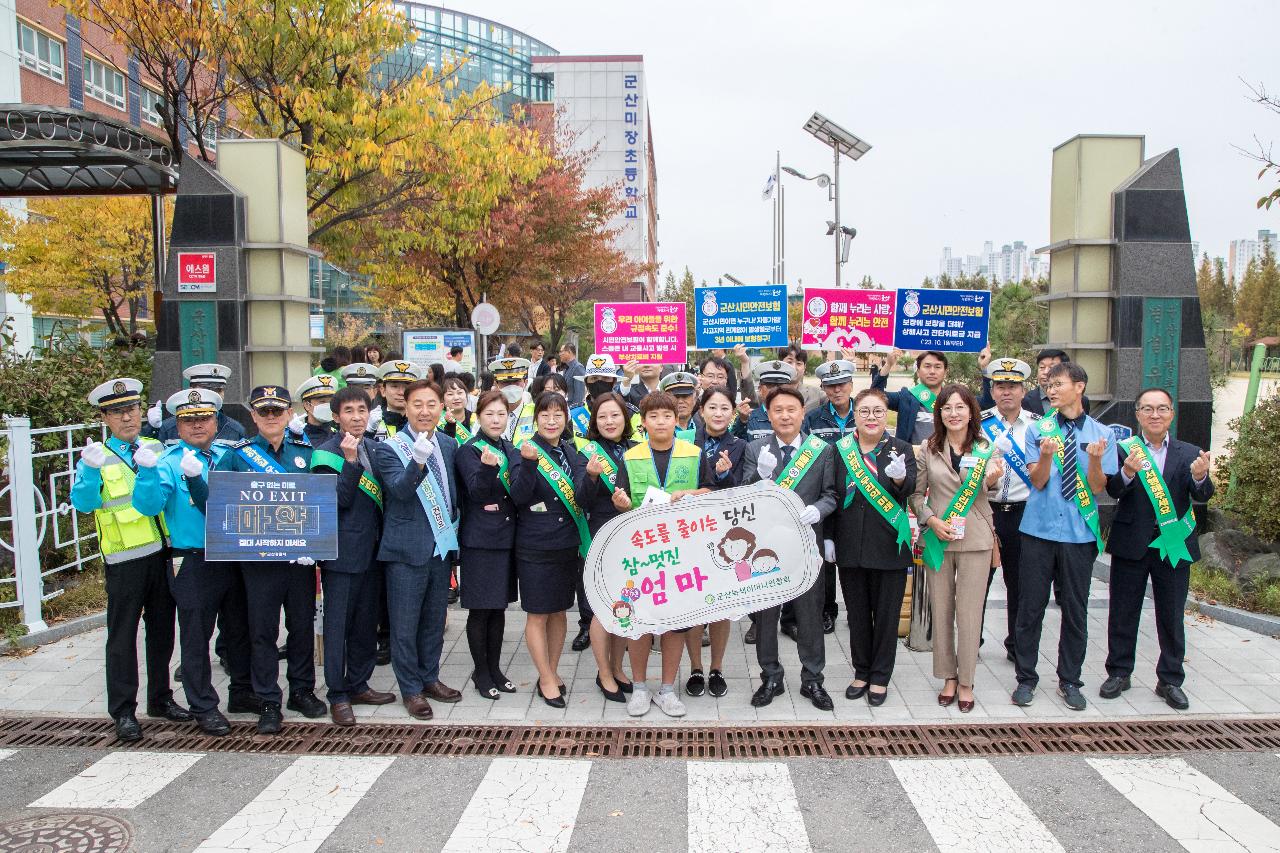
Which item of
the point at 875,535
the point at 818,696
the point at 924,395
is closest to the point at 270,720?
the point at 818,696

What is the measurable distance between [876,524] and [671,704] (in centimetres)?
158

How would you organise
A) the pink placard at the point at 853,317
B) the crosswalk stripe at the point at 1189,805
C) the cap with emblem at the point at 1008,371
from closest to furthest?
1. the crosswalk stripe at the point at 1189,805
2. the cap with emblem at the point at 1008,371
3. the pink placard at the point at 853,317

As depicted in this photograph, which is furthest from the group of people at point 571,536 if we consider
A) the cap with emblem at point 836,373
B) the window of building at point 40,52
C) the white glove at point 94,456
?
the window of building at point 40,52

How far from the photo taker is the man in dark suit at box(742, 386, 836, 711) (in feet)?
18.1

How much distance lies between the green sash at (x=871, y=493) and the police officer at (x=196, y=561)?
3.52m

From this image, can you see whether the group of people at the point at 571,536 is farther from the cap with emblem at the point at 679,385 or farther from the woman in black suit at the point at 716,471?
the cap with emblem at the point at 679,385

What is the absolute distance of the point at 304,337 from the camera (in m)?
10.4

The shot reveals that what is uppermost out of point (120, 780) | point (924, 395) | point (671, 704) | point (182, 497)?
point (924, 395)

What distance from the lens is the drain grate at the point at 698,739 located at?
512 centimetres

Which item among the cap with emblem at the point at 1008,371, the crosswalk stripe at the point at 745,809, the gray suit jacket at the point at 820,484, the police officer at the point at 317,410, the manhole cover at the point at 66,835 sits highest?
the cap with emblem at the point at 1008,371

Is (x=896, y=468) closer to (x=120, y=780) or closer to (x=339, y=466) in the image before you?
(x=339, y=466)

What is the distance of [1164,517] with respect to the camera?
18.2 ft

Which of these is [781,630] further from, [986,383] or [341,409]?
[341,409]

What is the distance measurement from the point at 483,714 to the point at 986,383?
4771 mm
